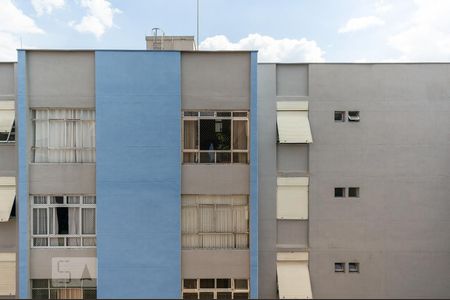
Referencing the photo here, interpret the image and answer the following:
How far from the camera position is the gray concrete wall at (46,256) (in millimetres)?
8539

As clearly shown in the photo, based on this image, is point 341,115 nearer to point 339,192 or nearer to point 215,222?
point 339,192

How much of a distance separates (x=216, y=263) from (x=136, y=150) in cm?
423

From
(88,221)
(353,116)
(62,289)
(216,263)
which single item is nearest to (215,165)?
(216,263)

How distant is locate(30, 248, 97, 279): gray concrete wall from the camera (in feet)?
28.0

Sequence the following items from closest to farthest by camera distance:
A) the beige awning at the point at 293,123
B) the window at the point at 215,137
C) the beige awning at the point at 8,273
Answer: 1. the window at the point at 215,137
2. the beige awning at the point at 8,273
3. the beige awning at the point at 293,123

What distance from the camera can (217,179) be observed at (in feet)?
28.0

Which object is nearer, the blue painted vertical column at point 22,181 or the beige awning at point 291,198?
the blue painted vertical column at point 22,181

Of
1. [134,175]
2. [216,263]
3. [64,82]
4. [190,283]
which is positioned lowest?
[190,283]

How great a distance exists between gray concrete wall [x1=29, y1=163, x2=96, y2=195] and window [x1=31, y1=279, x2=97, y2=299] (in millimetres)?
2816

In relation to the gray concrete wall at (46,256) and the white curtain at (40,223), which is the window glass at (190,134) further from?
the white curtain at (40,223)

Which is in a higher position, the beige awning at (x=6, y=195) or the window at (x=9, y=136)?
the window at (x=9, y=136)

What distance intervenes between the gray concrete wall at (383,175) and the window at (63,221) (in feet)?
24.1

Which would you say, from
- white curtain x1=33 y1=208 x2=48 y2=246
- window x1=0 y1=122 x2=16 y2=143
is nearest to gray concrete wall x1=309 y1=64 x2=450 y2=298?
white curtain x1=33 y1=208 x2=48 y2=246

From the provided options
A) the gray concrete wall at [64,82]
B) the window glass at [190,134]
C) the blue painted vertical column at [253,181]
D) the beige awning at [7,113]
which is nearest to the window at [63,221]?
the beige awning at [7,113]
